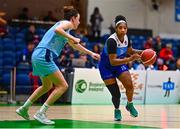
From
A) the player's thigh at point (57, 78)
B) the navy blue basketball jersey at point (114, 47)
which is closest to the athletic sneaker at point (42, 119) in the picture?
the player's thigh at point (57, 78)

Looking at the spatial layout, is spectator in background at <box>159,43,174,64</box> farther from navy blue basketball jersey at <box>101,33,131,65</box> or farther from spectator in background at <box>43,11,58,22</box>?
navy blue basketball jersey at <box>101,33,131,65</box>

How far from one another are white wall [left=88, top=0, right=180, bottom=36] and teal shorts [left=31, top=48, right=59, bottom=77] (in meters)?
18.1

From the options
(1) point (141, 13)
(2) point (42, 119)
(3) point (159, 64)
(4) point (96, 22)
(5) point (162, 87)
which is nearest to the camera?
(2) point (42, 119)

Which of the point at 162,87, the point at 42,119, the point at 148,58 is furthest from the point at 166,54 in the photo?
the point at 42,119

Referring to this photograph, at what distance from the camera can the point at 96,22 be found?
2508cm

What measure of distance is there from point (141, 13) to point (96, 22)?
3.99m

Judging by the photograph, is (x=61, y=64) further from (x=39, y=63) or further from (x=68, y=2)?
(x=39, y=63)

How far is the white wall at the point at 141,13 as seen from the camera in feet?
88.9

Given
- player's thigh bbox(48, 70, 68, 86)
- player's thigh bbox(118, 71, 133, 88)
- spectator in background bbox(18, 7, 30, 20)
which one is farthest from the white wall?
player's thigh bbox(48, 70, 68, 86)

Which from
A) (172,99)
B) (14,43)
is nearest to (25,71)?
(14,43)

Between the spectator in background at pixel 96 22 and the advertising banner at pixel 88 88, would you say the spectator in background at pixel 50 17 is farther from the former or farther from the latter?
the advertising banner at pixel 88 88

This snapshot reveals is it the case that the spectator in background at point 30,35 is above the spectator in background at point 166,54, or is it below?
above

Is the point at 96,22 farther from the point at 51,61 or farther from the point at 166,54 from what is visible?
the point at 51,61

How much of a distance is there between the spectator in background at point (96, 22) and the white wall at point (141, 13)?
57.2 inches
